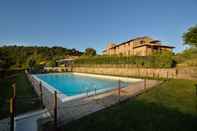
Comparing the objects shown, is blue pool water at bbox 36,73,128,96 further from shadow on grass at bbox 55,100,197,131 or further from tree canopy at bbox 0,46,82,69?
tree canopy at bbox 0,46,82,69

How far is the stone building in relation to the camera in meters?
34.7

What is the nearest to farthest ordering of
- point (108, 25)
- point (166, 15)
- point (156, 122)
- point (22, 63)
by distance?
point (156, 122), point (166, 15), point (108, 25), point (22, 63)

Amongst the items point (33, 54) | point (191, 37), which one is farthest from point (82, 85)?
point (33, 54)

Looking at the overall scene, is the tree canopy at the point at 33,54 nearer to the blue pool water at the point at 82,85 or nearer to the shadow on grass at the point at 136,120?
the blue pool water at the point at 82,85

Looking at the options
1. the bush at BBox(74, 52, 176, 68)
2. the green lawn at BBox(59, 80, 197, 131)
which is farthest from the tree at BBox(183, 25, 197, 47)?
the green lawn at BBox(59, 80, 197, 131)

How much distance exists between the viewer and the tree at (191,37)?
68.9ft

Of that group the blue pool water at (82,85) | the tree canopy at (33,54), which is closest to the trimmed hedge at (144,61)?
the blue pool water at (82,85)

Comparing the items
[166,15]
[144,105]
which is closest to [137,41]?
[166,15]

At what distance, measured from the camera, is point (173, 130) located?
15.0 feet

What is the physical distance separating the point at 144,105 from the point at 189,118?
199 centimetres

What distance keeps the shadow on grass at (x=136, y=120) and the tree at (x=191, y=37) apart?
1854 centimetres

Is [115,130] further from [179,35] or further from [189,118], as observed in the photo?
[179,35]

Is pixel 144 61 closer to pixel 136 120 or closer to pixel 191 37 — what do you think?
pixel 191 37

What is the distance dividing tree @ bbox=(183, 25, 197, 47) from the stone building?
10249 millimetres
